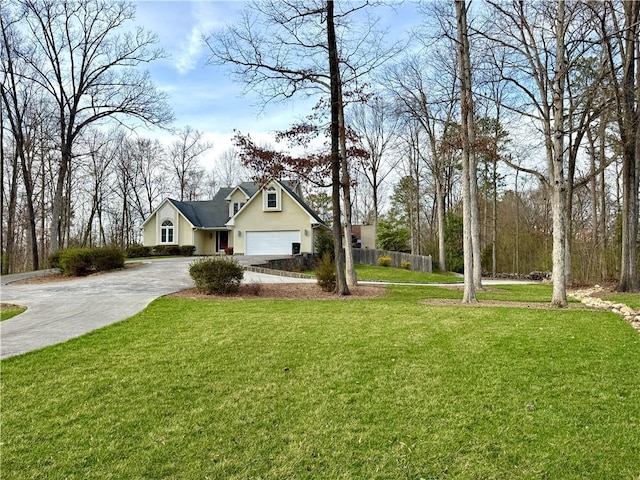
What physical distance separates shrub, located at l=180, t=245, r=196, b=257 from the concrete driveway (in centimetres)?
1194

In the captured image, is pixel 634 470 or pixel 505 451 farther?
pixel 505 451

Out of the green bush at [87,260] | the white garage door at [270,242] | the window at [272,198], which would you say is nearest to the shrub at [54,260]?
the green bush at [87,260]

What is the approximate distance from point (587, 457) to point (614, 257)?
1649 cm

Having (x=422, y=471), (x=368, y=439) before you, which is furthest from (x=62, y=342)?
(x=422, y=471)

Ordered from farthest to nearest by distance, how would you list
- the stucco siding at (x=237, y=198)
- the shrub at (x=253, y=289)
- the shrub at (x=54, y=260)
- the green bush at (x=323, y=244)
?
the stucco siding at (x=237, y=198) → the green bush at (x=323, y=244) → the shrub at (x=54, y=260) → the shrub at (x=253, y=289)

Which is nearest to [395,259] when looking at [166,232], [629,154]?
[629,154]

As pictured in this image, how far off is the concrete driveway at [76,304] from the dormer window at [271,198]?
34.0 feet

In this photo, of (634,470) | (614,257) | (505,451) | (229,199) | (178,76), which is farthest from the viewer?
(229,199)

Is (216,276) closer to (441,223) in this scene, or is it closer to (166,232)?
(441,223)

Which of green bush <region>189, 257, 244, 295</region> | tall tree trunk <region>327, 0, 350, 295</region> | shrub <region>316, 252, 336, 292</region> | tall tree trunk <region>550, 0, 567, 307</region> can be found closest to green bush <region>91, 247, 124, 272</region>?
green bush <region>189, 257, 244, 295</region>

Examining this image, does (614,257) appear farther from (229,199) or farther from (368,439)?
(229,199)

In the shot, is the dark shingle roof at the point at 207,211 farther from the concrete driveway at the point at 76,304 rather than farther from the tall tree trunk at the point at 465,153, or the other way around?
the tall tree trunk at the point at 465,153

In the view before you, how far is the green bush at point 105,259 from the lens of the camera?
49.5ft

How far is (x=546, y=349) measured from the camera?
4.85 m
